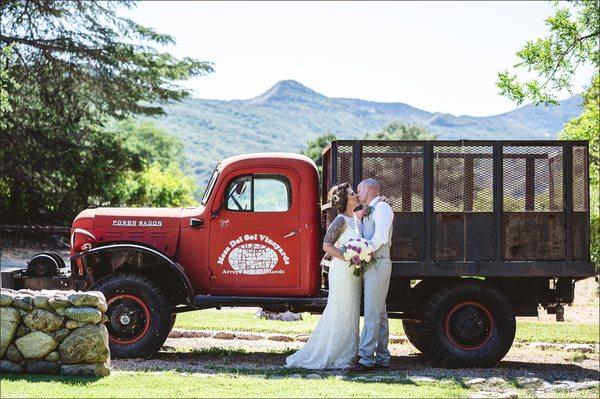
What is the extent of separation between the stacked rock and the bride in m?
2.35

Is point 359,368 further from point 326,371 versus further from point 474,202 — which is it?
point 474,202

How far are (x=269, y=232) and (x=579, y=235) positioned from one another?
3.65 meters

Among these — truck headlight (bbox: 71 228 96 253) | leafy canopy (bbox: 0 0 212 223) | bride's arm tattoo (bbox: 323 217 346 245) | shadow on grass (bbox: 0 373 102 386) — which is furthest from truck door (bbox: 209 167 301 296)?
leafy canopy (bbox: 0 0 212 223)

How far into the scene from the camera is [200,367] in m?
10.4

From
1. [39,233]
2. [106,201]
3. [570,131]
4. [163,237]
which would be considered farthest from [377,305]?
[106,201]

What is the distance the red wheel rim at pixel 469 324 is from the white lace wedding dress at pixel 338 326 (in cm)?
121

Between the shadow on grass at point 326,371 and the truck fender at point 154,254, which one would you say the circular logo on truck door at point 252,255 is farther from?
the shadow on grass at point 326,371

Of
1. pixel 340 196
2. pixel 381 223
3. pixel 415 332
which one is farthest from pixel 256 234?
pixel 415 332

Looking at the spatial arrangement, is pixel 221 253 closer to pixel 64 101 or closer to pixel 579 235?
pixel 579 235

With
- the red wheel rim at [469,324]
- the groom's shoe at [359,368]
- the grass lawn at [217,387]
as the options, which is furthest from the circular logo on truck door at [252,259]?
the red wheel rim at [469,324]

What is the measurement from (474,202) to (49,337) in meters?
4.99

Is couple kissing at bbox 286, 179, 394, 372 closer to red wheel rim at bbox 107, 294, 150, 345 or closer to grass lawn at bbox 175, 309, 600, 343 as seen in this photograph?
red wheel rim at bbox 107, 294, 150, 345

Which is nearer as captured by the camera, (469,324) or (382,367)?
(382,367)

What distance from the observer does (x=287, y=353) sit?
39.6 ft
